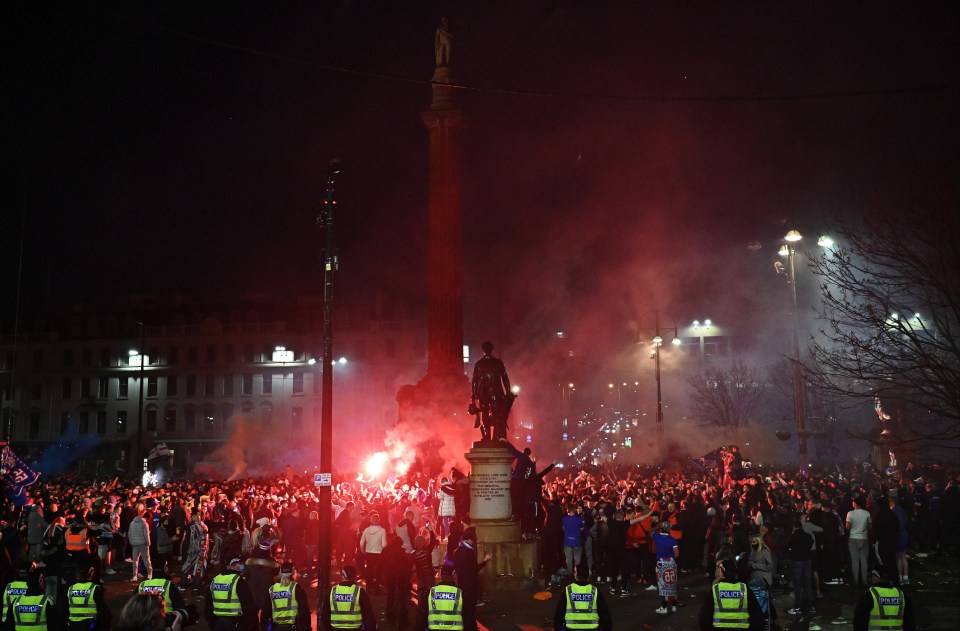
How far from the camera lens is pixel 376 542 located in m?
14.5

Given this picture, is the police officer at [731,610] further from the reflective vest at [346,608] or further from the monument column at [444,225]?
the monument column at [444,225]

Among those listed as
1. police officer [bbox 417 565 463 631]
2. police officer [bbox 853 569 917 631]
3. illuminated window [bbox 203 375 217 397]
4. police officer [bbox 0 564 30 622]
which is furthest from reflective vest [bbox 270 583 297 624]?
illuminated window [bbox 203 375 217 397]

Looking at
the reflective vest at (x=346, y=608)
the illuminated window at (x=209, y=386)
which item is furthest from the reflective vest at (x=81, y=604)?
the illuminated window at (x=209, y=386)

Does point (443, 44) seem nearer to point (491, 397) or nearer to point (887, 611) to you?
point (491, 397)

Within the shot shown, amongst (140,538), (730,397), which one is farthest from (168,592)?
(730,397)

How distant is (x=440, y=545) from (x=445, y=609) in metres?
10.9

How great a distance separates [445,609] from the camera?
7.71 metres

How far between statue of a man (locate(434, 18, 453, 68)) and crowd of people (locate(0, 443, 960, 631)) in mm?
27533

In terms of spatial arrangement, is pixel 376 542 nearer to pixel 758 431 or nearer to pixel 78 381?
pixel 758 431

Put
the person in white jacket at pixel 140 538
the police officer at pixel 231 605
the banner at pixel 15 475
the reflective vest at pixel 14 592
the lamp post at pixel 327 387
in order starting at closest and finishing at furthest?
the reflective vest at pixel 14 592 < the police officer at pixel 231 605 < the lamp post at pixel 327 387 < the person in white jacket at pixel 140 538 < the banner at pixel 15 475

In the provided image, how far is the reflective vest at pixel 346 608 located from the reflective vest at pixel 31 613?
2.65 m

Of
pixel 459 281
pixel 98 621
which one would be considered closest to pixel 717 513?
pixel 98 621

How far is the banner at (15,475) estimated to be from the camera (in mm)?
18969

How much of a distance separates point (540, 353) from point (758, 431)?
95.6ft
